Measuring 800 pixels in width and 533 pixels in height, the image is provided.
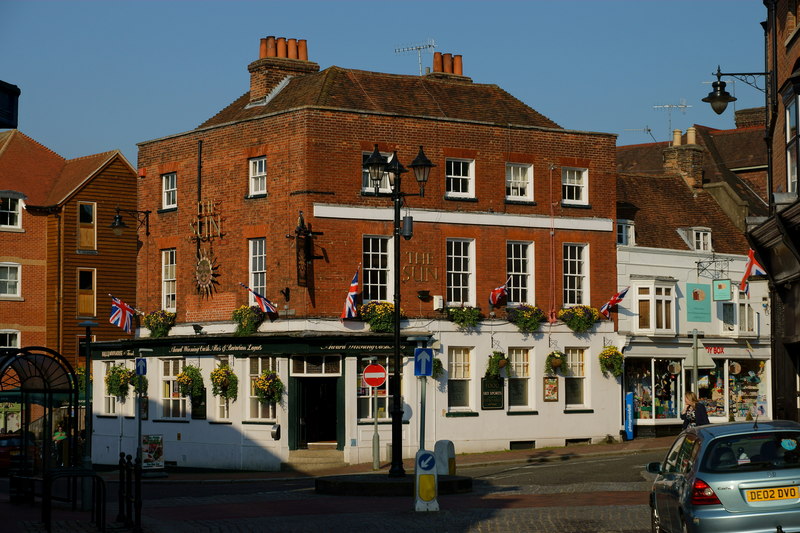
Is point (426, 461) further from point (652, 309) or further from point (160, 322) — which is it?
point (652, 309)

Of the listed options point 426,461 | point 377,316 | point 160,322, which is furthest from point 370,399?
Answer: point 426,461

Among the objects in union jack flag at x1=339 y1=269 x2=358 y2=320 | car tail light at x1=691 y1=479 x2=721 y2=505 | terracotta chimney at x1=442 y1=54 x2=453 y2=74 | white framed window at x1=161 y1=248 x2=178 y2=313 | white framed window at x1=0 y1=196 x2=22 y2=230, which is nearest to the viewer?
car tail light at x1=691 y1=479 x2=721 y2=505

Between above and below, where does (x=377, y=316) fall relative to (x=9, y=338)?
above

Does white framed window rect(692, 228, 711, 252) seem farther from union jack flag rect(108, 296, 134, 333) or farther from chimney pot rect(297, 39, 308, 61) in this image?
union jack flag rect(108, 296, 134, 333)

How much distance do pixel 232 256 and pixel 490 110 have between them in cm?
982

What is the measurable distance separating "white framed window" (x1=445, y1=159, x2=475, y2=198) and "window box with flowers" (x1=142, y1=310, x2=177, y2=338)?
32.9 feet

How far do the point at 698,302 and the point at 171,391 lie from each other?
1825cm

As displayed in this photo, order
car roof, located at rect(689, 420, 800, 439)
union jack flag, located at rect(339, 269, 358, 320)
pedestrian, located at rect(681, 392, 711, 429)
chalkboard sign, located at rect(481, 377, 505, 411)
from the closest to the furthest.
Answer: car roof, located at rect(689, 420, 800, 439), pedestrian, located at rect(681, 392, 711, 429), union jack flag, located at rect(339, 269, 358, 320), chalkboard sign, located at rect(481, 377, 505, 411)

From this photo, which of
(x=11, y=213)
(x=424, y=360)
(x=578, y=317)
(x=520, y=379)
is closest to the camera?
(x=424, y=360)

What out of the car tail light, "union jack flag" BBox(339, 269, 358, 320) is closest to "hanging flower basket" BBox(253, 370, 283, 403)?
"union jack flag" BBox(339, 269, 358, 320)

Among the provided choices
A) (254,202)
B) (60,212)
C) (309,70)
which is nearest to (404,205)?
(254,202)

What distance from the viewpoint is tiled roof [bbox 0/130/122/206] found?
57.2 m

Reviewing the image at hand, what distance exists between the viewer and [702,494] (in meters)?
13.9

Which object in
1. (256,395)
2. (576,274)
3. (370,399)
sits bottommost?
(370,399)
